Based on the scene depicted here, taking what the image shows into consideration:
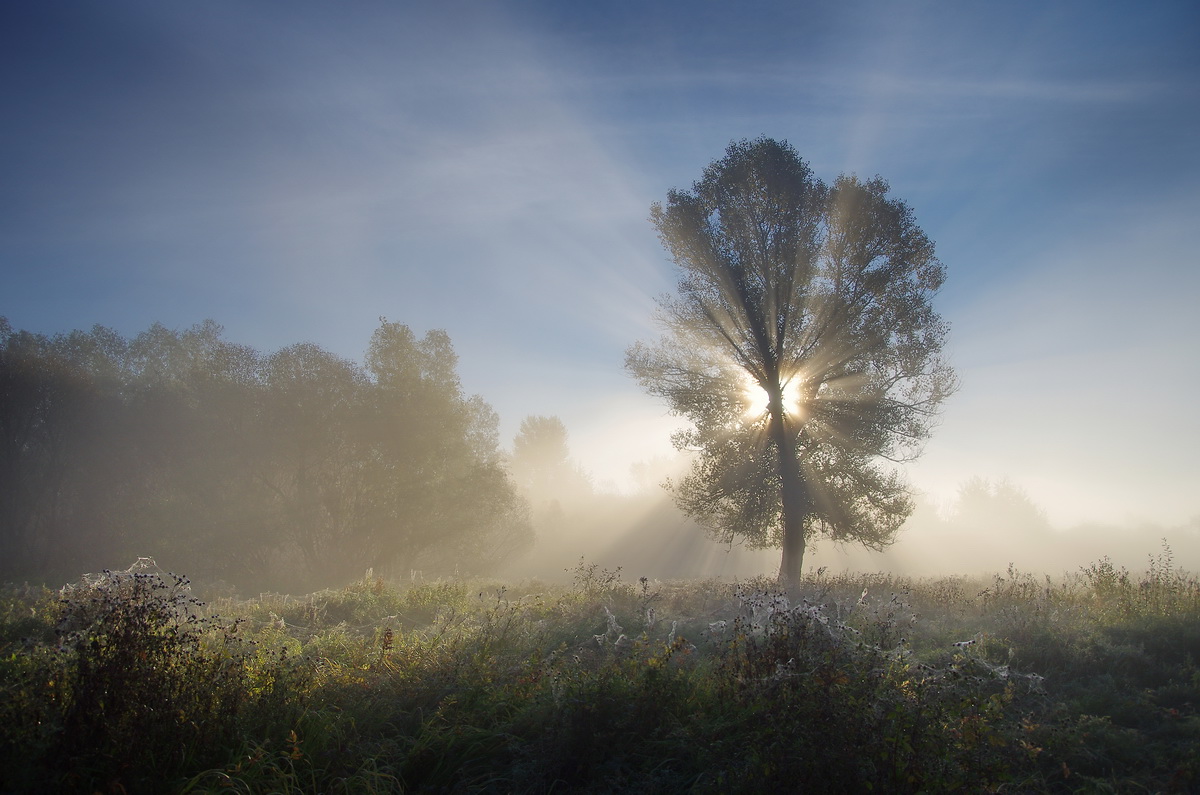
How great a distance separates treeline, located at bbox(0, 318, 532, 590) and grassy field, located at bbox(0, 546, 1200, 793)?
63.5ft

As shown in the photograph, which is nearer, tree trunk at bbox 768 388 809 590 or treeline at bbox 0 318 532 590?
tree trunk at bbox 768 388 809 590

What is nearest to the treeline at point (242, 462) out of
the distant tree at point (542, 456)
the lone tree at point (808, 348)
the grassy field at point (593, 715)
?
the lone tree at point (808, 348)

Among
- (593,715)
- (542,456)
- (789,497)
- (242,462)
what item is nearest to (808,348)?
(789,497)

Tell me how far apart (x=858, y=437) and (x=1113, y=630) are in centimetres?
642

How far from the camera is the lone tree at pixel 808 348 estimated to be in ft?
43.0

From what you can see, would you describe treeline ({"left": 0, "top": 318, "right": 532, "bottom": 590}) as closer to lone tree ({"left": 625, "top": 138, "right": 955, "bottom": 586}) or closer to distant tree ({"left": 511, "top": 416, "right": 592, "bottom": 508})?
lone tree ({"left": 625, "top": 138, "right": 955, "bottom": 586})

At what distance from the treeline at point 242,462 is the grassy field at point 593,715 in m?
19.4

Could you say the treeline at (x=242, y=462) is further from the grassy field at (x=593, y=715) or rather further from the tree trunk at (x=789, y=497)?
the grassy field at (x=593, y=715)

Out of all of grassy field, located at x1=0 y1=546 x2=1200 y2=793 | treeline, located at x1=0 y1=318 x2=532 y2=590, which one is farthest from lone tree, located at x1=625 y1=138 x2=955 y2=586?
treeline, located at x1=0 y1=318 x2=532 y2=590

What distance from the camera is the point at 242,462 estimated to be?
79.1ft

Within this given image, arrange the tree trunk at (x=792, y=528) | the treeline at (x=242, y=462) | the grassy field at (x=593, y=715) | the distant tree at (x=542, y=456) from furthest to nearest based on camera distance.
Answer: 1. the distant tree at (x=542, y=456)
2. the treeline at (x=242, y=462)
3. the tree trunk at (x=792, y=528)
4. the grassy field at (x=593, y=715)

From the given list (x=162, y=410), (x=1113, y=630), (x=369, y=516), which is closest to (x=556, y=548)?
(x=369, y=516)

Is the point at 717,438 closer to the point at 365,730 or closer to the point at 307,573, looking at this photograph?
the point at 365,730

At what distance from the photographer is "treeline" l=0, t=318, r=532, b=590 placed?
74.5 ft
